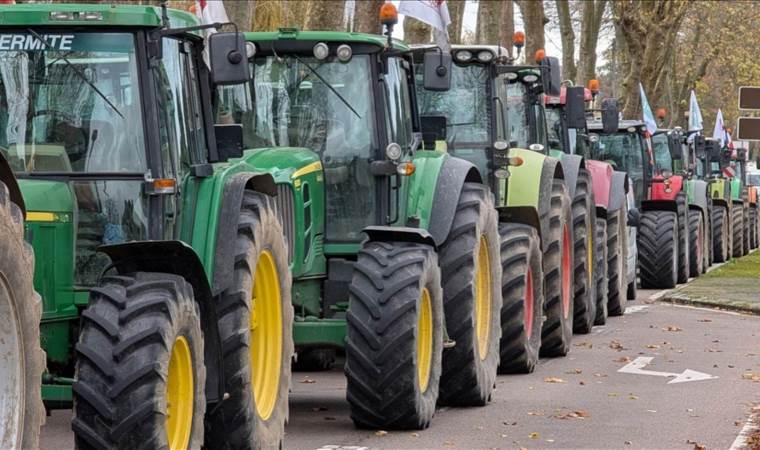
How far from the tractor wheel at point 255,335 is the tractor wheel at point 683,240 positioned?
18.8 m

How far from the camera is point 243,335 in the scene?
921cm

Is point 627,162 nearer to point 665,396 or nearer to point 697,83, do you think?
point 665,396

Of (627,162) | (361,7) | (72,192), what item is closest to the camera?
(72,192)

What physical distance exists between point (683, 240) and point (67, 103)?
20760mm

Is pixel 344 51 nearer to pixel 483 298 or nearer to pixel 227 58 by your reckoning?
pixel 483 298

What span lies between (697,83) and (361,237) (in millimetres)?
55871

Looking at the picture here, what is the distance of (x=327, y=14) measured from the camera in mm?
24156

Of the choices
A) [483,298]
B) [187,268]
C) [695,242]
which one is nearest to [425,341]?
[483,298]

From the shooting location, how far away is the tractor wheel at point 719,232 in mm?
35281

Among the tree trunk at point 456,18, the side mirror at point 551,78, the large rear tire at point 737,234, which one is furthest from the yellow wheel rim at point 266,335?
the tree trunk at point 456,18

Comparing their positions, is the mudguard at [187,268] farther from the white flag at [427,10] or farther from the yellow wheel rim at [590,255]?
the yellow wheel rim at [590,255]

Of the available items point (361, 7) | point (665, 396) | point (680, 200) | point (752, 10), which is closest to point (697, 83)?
point (752, 10)

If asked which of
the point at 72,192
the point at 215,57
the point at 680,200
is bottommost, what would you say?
the point at 680,200

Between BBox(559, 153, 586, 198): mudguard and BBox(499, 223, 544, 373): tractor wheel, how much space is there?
314 centimetres
